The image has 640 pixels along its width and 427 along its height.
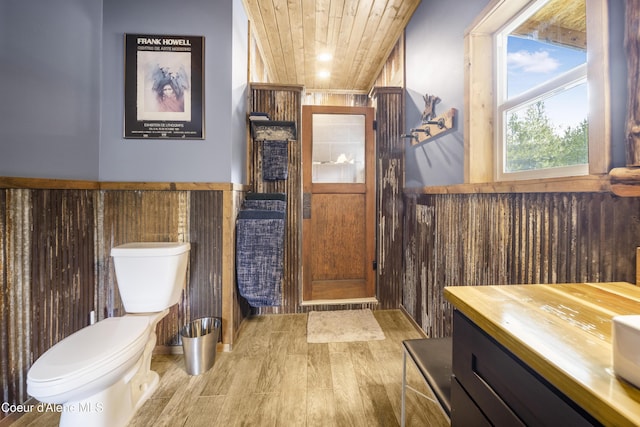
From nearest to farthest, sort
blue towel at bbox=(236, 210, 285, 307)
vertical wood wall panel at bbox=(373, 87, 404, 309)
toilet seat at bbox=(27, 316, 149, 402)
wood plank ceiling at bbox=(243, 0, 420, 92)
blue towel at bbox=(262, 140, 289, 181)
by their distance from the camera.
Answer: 1. toilet seat at bbox=(27, 316, 149, 402)
2. blue towel at bbox=(236, 210, 285, 307)
3. wood plank ceiling at bbox=(243, 0, 420, 92)
4. blue towel at bbox=(262, 140, 289, 181)
5. vertical wood wall panel at bbox=(373, 87, 404, 309)

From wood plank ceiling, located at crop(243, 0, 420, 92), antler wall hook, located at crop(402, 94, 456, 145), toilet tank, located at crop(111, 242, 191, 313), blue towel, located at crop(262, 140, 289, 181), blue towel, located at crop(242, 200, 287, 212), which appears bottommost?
toilet tank, located at crop(111, 242, 191, 313)

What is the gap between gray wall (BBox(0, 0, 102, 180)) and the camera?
4.25 ft

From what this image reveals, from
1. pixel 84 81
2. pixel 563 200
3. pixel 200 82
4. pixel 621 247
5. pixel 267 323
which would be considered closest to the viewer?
pixel 621 247

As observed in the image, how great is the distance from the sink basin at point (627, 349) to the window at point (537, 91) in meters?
0.68

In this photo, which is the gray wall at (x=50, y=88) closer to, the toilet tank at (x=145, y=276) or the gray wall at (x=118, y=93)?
the gray wall at (x=118, y=93)

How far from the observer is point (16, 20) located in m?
1.31

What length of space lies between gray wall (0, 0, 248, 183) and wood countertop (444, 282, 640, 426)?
5.67 feet

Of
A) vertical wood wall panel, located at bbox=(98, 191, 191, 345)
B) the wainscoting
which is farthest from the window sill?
vertical wood wall panel, located at bbox=(98, 191, 191, 345)

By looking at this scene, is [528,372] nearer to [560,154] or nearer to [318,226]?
[560,154]

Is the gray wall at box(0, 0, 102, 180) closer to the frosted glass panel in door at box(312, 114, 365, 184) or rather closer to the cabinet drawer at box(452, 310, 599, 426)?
the frosted glass panel in door at box(312, 114, 365, 184)

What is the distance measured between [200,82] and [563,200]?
2.16 meters

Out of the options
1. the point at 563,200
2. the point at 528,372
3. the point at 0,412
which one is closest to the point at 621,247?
the point at 563,200

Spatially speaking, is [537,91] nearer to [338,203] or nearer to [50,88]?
[338,203]

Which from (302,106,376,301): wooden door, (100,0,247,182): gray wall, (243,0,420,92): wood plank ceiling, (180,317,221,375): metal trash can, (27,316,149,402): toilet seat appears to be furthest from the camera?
(302,106,376,301): wooden door
